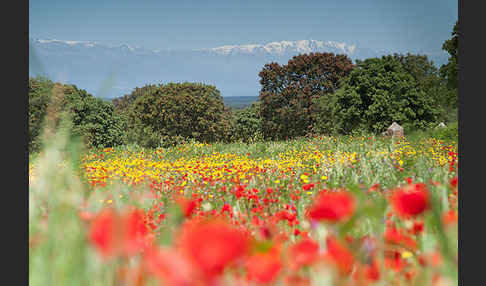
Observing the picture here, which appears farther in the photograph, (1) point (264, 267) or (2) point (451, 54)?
(2) point (451, 54)

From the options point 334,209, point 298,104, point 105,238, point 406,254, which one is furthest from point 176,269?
point 298,104

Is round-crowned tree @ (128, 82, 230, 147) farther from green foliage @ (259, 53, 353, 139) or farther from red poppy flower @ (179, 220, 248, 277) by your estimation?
red poppy flower @ (179, 220, 248, 277)

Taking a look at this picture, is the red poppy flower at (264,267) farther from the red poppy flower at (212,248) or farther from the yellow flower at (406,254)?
the yellow flower at (406,254)

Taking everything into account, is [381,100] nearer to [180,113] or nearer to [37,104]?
[180,113]

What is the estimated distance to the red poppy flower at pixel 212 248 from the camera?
508mm

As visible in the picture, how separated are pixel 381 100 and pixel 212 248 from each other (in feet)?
40.0

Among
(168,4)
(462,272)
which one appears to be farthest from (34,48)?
(462,272)

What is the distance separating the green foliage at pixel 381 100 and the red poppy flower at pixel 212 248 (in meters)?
11.6

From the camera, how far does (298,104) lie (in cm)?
2109

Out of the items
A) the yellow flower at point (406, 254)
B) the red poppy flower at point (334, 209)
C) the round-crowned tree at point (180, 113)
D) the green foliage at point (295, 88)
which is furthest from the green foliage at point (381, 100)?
the red poppy flower at point (334, 209)

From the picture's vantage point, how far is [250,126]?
38.1 metres

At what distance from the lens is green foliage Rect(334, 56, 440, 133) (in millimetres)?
11617

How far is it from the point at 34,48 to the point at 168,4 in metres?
0.78

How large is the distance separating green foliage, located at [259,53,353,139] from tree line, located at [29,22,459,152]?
6 cm
